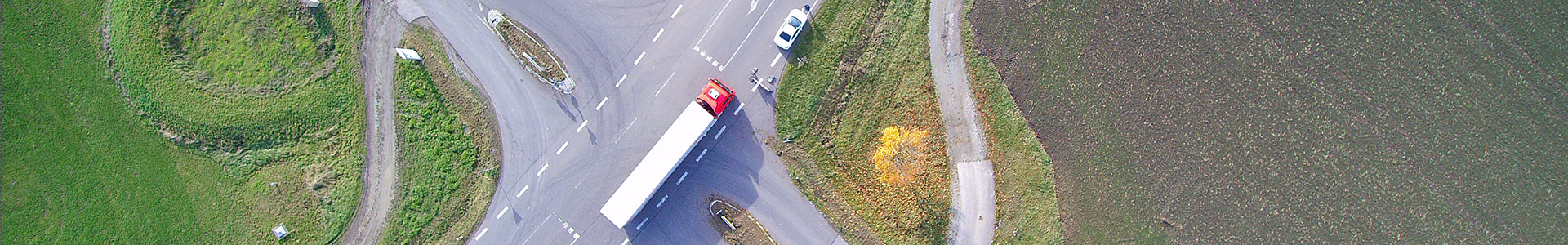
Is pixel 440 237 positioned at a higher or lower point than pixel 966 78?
lower

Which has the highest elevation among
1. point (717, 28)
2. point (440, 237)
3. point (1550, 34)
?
point (1550, 34)

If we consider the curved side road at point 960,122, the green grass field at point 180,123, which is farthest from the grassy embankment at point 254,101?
the curved side road at point 960,122

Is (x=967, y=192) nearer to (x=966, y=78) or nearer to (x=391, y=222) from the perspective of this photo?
(x=966, y=78)

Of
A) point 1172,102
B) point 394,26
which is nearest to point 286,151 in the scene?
point 394,26

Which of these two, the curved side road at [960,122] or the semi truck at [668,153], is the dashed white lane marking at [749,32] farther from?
the curved side road at [960,122]

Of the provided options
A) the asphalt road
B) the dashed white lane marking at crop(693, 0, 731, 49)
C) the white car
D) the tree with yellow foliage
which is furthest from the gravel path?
the tree with yellow foliage
